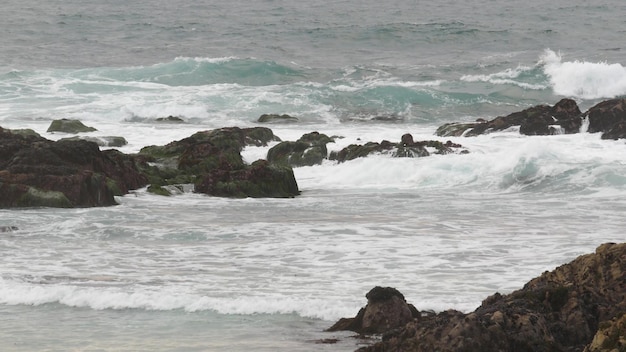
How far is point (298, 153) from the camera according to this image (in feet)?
73.4

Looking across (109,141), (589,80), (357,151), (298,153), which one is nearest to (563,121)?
(357,151)

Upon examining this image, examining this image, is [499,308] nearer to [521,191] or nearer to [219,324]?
[219,324]

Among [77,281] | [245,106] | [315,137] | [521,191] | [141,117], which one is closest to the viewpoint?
[77,281]

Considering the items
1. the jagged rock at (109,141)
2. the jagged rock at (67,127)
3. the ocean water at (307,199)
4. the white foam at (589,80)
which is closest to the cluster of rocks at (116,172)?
the ocean water at (307,199)

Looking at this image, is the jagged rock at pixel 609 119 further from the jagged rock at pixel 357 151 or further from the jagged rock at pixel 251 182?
the jagged rock at pixel 251 182

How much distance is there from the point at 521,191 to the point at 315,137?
6.83m

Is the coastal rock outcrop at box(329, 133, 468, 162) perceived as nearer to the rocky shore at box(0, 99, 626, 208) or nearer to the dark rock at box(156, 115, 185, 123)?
the rocky shore at box(0, 99, 626, 208)

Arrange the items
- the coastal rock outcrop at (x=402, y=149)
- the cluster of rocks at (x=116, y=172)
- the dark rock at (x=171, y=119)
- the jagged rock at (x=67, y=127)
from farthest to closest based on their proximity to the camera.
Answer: the dark rock at (x=171, y=119) → the jagged rock at (x=67, y=127) → the coastal rock outcrop at (x=402, y=149) → the cluster of rocks at (x=116, y=172)

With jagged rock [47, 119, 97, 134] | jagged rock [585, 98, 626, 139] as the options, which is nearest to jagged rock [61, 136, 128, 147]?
jagged rock [47, 119, 97, 134]

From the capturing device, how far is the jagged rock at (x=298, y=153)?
22.1 m

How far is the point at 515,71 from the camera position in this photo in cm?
4353

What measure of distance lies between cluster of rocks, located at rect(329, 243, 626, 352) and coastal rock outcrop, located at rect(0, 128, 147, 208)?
8.01 m

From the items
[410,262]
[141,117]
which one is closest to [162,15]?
[141,117]

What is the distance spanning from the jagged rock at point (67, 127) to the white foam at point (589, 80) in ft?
69.7
